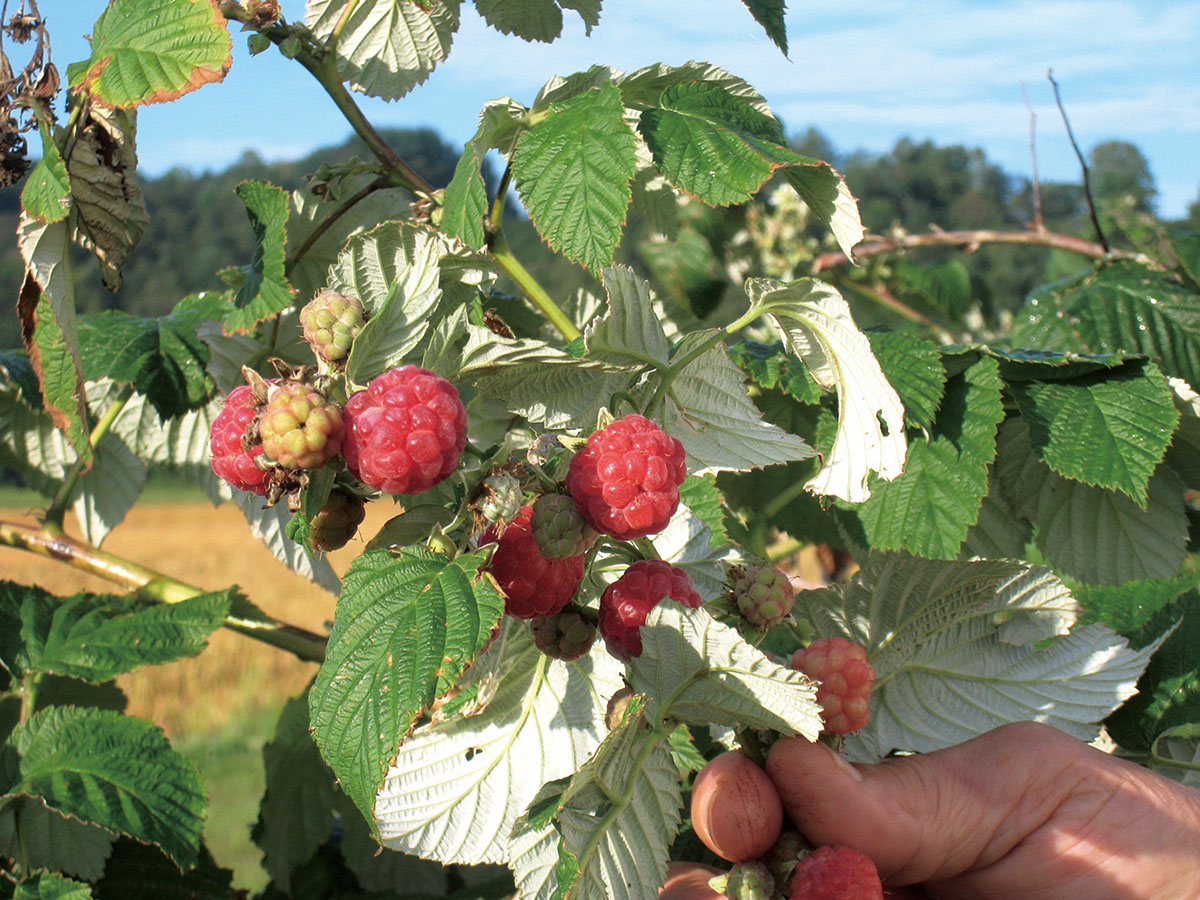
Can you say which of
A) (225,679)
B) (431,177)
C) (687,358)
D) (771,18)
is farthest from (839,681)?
(431,177)

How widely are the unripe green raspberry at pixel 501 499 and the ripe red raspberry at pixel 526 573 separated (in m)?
0.02

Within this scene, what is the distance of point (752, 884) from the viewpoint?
Result: 1.74 ft

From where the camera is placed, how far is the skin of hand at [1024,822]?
63 centimetres

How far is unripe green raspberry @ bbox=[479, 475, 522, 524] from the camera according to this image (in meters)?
0.42

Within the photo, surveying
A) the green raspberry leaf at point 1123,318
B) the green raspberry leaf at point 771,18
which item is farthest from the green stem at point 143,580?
the green raspberry leaf at point 1123,318

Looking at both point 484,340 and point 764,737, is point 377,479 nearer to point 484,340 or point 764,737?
point 484,340

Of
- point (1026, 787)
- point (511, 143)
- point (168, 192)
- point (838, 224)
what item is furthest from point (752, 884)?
point (168, 192)

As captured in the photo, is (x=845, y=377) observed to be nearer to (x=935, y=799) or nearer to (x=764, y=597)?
(x=764, y=597)

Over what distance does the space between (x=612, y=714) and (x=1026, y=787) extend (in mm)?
344

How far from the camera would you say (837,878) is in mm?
514

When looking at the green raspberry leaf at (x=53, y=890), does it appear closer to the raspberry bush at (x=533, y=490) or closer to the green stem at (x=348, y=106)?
the raspberry bush at (x=533, y=490)

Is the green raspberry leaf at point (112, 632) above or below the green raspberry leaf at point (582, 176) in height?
below

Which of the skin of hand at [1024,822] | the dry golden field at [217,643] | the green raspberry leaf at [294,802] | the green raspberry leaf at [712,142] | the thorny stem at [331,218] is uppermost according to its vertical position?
the green raspberry leaf at [712,142]

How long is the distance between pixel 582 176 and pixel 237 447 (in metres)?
0.27
